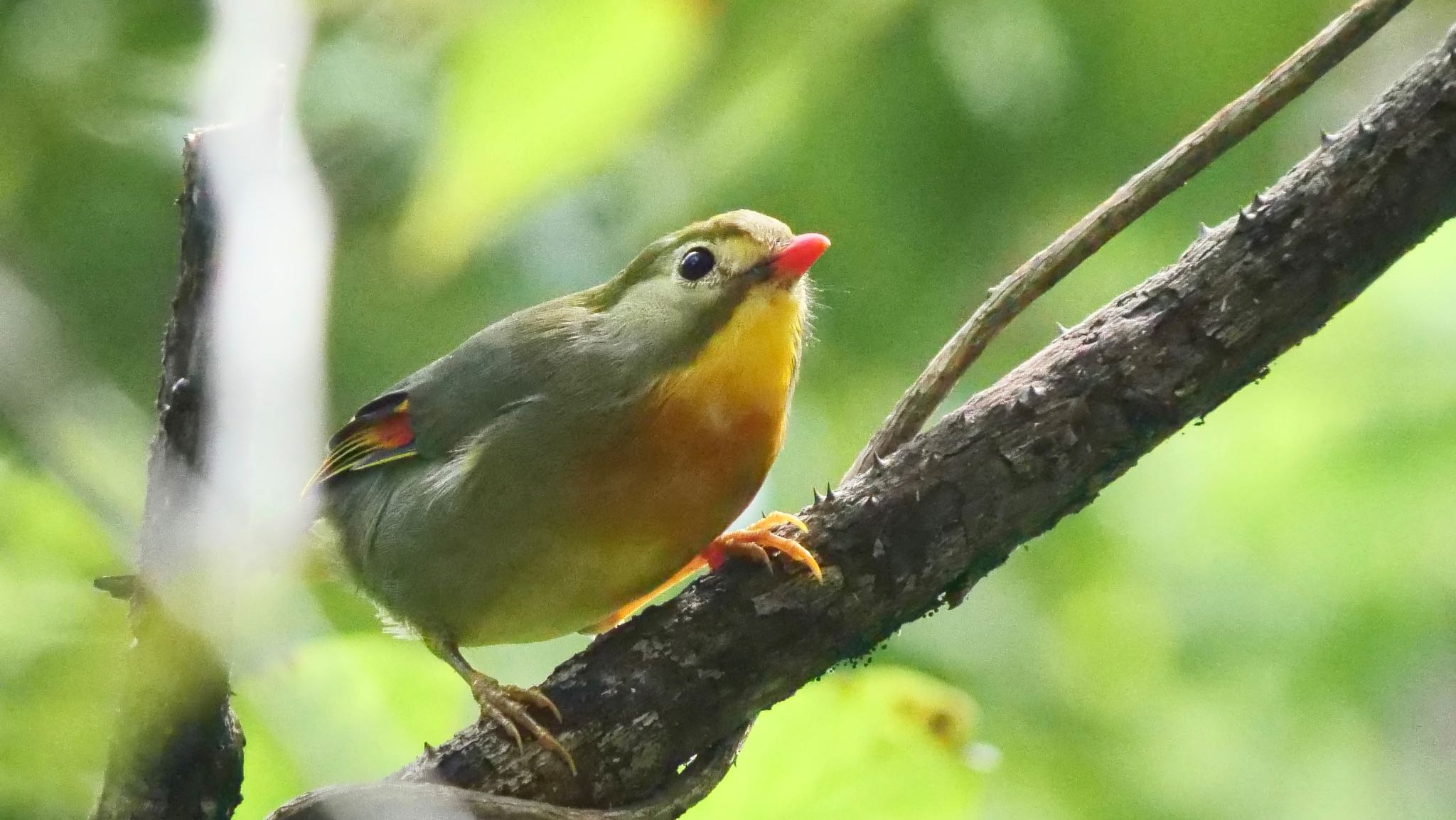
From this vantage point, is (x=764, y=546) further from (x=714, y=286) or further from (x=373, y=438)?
(x=373, y=438)

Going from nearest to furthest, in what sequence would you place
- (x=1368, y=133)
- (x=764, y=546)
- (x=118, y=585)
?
1. (x=118, y=585)
2. (x=1368, y=133)
3. (x=764, y=546)

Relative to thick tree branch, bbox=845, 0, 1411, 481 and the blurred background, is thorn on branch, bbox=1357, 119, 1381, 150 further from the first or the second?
the blurred background

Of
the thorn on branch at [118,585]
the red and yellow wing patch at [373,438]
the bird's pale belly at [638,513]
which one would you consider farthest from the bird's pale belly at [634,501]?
the thorn on branch at [118,585]

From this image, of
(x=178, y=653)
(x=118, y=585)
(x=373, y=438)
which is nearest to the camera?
(x=118, y=585)

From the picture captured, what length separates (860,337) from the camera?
283cm

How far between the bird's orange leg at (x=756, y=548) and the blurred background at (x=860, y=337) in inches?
9.1

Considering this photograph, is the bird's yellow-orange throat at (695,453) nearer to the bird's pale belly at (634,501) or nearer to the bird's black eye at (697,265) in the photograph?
the bird's pale belly at (634,501)

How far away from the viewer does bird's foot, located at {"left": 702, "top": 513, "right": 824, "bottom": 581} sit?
1699 mm

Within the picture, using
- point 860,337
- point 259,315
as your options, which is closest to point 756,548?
point 259,315

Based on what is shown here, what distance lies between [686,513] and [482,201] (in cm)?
53

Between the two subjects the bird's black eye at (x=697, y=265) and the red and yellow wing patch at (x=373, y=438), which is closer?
the bird's black eye at (x=697, y=265)

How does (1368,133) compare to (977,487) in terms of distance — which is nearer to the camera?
(1368,133)

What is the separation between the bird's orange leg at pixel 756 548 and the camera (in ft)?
5.59

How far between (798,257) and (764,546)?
0.54m
